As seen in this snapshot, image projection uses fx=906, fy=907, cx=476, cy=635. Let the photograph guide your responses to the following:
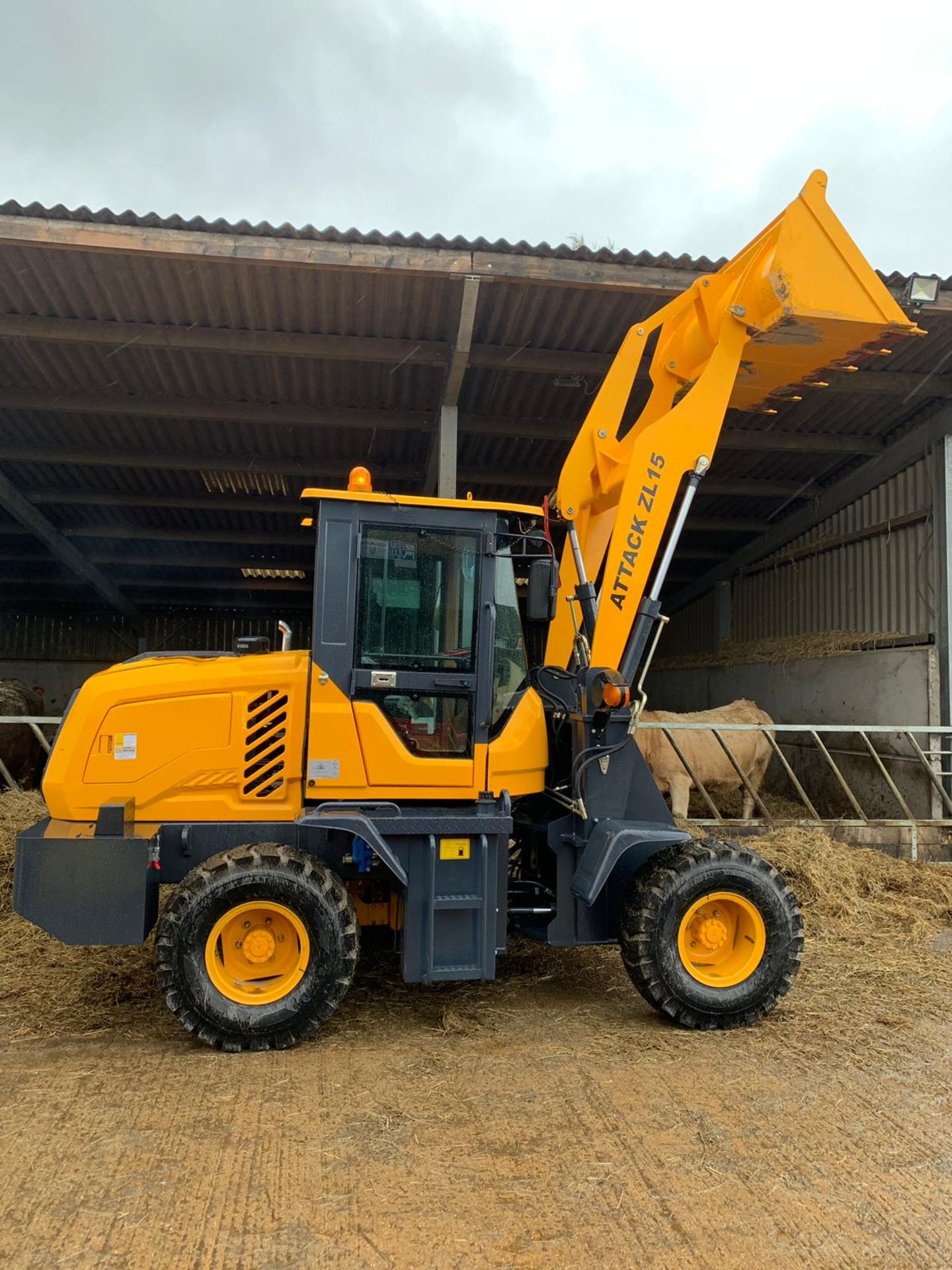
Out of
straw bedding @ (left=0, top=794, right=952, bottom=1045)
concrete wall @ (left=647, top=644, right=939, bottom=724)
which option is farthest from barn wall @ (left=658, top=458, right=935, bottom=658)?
straw bedding @ (left=0, top=794, right=952, bottom=1045)

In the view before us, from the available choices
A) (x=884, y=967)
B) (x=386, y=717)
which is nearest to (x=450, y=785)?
(x=386, y=717)

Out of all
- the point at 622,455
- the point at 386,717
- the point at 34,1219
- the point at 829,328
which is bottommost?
the point at 34,1219

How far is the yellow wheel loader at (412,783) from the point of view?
439 cm

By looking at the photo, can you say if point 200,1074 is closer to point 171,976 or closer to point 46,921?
point 171,976

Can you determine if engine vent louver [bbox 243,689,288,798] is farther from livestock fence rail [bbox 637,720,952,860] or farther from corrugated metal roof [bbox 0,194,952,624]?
corrugated metal roof [bbox 0,194,952,624]

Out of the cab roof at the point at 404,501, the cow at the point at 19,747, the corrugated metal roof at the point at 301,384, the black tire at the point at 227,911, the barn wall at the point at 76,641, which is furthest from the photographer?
the barn wall at the point at 76,641

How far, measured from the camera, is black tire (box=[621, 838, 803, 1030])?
470 centimetres

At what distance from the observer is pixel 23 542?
14977 millimetres

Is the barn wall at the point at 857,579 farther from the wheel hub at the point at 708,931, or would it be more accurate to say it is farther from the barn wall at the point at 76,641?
the barn wall at the point at 76,641

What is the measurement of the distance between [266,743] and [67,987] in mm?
1980

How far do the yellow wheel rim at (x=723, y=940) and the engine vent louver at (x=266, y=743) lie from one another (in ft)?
7.51

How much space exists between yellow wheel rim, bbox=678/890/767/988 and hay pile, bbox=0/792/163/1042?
9.38 ft

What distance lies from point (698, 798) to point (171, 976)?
7669 mm

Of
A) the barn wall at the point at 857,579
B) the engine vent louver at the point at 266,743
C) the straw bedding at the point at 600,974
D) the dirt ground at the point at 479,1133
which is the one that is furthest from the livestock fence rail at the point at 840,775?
the engine vent louver at the point at 266,743
